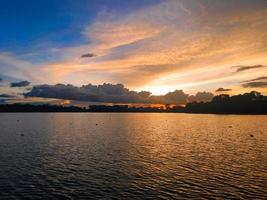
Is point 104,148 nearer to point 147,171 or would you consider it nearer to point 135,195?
point 147,171

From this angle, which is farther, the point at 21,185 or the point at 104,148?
the point at 104,148

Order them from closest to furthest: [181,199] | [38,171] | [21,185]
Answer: [181,199] → [21,185] → [38,171]

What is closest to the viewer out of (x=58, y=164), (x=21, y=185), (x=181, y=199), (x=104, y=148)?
(x=181, y=199)

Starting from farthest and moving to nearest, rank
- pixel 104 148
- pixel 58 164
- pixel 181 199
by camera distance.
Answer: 1. pixel 104 148
2. pixel 58 164
3. pixel 181 199

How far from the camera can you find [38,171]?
5075 centimetres

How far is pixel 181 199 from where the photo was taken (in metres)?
37.0

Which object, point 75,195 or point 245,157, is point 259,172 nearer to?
point 245,157

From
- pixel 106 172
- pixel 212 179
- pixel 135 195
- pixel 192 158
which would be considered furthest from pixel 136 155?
pixel 135 195

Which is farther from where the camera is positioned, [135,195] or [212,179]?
[212,179]

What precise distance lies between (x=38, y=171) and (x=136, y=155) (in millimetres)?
26453

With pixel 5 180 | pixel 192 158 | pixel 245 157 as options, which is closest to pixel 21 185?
pixel 5 180

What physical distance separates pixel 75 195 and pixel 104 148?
42544 millimetres

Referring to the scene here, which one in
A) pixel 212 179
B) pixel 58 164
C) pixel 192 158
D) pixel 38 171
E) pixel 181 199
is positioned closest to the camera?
pixel 181 199

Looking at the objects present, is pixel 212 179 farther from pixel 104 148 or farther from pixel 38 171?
pixel 104 148
